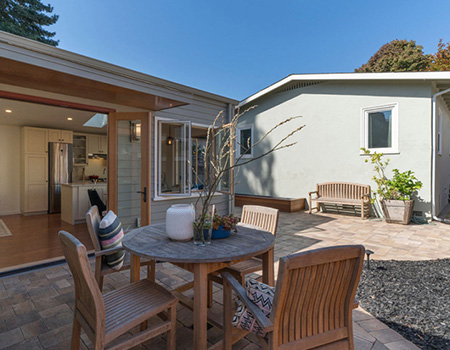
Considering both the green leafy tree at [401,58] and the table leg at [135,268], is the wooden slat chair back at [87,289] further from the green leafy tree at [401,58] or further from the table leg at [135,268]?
the green leafy tree at [401,58]

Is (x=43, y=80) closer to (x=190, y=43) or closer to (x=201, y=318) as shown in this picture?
(x=201, y=318)

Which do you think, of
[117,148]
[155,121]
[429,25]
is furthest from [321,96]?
[429,25]

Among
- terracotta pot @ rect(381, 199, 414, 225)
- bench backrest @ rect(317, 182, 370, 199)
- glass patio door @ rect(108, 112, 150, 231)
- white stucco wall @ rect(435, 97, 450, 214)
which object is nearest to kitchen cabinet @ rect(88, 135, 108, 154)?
glass patio door @ rect(108, 112, 150, 231)

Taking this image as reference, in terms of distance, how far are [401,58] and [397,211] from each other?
14.3 m

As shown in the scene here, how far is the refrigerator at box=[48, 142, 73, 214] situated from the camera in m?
7.12

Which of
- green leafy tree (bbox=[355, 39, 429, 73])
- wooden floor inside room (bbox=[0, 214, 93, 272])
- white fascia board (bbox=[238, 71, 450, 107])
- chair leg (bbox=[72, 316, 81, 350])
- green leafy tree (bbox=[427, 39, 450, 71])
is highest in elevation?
green leafy tree (bbox=[355, 39, 429, 73])

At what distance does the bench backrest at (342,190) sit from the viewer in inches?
271

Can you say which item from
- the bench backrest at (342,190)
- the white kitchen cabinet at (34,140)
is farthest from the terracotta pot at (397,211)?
the white kitchen cabinet at (34,140)

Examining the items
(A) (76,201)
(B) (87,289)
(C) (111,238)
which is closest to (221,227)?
(B) (87,289)

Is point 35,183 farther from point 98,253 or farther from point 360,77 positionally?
point 360,77

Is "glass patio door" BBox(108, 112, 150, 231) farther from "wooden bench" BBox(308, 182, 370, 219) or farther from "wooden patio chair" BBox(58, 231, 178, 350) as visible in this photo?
"wooden bench" BBox(308, 182, 370, 219)

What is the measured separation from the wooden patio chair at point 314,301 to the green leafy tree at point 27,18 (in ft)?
55.1

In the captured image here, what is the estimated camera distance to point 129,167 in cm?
422

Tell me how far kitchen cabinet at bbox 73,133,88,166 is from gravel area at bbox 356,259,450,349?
803 cm
